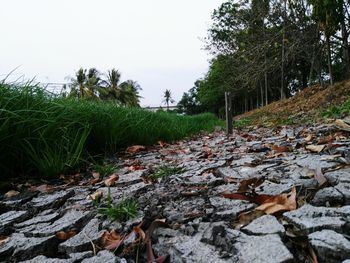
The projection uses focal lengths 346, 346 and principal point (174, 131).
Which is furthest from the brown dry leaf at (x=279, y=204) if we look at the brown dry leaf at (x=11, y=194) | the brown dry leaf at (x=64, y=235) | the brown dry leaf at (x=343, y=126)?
the brown dry leaf at (x=343, y=126)

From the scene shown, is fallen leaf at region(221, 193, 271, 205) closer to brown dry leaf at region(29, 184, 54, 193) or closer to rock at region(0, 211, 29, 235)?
rock at region(0, 211, 29, 235)

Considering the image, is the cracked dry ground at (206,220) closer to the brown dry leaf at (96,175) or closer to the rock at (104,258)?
the rock at (104,258)

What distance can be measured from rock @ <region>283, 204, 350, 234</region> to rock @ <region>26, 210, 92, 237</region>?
2.68 ft

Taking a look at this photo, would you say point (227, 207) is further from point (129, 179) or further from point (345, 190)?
point (129, 179)

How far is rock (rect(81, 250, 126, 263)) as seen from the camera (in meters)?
1.02

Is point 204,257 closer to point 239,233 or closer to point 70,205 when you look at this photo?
point 239,233

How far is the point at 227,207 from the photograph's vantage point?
1305 millimetres

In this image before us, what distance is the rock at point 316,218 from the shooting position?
976mm

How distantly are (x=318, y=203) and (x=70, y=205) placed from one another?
1159 mm

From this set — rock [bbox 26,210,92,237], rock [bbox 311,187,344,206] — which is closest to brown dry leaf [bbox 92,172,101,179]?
rock [bbox 26,210,92,237]

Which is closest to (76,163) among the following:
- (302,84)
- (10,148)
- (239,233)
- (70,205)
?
(10,148)

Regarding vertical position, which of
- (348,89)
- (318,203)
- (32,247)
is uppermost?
(348,89)

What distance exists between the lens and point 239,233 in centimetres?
105

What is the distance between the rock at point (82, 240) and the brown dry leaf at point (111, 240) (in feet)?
0.09
